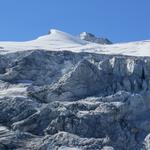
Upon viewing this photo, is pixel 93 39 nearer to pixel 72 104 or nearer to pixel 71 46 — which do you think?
pixel 71 46

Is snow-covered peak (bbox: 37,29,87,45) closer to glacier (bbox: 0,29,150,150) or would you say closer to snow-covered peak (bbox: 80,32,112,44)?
snow-covered peak (bbox: 80,32,112,44)

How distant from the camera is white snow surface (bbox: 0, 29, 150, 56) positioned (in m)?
88.1

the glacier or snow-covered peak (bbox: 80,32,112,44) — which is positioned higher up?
snow-covered peak (bbox: 80,32,112,44)

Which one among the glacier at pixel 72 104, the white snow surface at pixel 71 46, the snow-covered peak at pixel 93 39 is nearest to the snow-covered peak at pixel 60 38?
the white snow surface at pixel 71 46

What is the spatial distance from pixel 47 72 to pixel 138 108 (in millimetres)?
15099

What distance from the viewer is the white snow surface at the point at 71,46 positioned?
88106mm

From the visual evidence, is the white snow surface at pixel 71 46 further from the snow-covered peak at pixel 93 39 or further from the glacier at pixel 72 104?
the glacier at pixel 72 104

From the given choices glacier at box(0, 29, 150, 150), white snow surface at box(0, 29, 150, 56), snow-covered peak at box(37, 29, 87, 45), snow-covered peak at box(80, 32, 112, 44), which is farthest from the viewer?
snow-covered peak at box(80, 32, 112, 44)

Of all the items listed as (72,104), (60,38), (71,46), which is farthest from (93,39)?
(72,104)

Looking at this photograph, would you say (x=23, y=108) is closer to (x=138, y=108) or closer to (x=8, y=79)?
(x=138, y=108)

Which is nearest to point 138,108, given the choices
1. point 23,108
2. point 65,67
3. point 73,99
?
point 73,99

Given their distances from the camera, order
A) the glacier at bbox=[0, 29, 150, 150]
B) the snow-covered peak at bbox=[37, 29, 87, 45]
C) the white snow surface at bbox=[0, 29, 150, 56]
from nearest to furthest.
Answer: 1. the glacier at bbox=[0, 29, 150, 150]
2. the white snow surface at bbox=[0, 29, 150, 56]
3. the snow-covered peak at bbox=[37, 29, 87, 45]

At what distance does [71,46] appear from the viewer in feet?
324

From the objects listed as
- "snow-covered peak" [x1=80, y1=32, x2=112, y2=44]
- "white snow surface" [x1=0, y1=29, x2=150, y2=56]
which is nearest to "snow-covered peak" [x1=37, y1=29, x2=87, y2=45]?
"white snow surface" [x1=0, y1=29, x2=150, y2=56]
